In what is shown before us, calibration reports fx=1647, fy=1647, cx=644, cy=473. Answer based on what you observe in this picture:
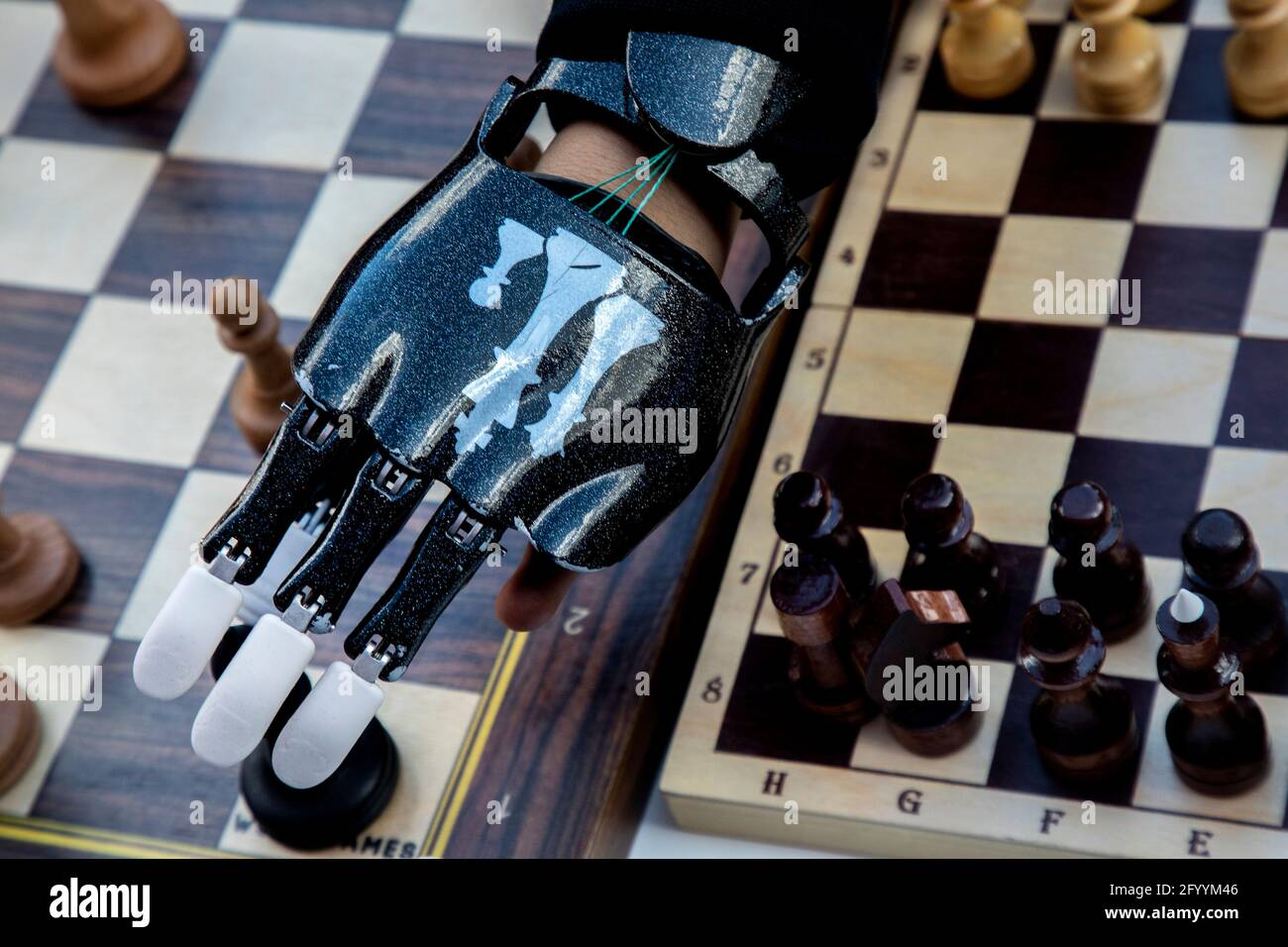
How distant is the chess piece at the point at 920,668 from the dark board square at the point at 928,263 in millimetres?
429

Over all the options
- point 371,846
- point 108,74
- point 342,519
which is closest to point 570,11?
point 342,519

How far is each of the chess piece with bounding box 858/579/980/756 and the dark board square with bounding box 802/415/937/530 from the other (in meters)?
0.19

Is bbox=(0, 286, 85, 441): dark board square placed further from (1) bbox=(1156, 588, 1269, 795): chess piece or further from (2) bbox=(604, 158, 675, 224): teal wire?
(1) bbox=(1156, 588, 1269, 795): chess piece

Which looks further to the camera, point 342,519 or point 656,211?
point 656,211

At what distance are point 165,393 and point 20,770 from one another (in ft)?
1.48

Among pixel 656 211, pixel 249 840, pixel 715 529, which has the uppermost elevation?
pixel 656 211

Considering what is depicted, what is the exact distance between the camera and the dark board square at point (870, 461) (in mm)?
1541

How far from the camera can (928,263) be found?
1.70m

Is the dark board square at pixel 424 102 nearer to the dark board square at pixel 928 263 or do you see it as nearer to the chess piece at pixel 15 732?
the dark board square at pixel 928 263

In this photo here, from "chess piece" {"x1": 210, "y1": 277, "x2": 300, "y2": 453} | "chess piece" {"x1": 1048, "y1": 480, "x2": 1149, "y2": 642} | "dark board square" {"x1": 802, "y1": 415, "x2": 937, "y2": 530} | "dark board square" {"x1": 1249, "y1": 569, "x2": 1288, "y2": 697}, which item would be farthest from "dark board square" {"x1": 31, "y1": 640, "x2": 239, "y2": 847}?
"dark board square" {"x1": 1249, "y1": 569, "x2": 1288, "y2": 697}

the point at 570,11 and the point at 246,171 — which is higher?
the point at 246,171

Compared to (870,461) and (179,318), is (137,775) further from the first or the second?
(870,461)
